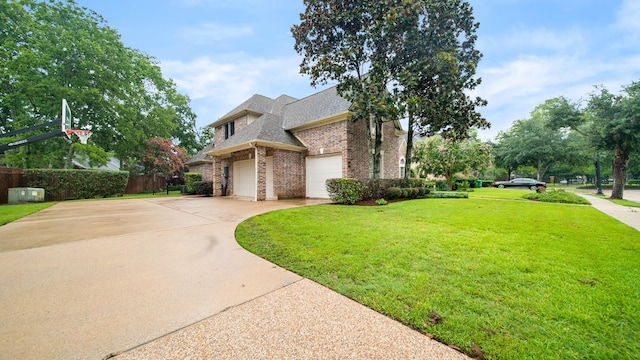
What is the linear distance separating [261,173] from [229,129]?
8.49 m

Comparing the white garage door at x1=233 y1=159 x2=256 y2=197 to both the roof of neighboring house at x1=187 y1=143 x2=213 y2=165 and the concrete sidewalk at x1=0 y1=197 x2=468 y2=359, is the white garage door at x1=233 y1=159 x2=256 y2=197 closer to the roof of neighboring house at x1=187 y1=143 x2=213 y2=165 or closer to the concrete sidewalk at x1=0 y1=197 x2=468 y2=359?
the roof of neighboring house at x1=187 y1=143 x2=213 y2=165

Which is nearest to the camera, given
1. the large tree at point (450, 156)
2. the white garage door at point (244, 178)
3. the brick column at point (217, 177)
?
the white garage door at point (244, 178)

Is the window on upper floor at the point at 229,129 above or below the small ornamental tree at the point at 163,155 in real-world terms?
above

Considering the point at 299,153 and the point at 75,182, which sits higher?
the point at 299,153

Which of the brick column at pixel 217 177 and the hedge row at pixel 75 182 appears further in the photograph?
the brick column at pixel 217 177

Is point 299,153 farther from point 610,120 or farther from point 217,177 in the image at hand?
point 610,120

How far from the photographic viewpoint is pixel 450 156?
653 inches

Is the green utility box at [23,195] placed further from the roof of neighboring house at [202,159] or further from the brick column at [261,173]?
the brick column at [261,173]

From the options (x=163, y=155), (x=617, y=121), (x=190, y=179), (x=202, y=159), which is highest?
(x=617, y=121)

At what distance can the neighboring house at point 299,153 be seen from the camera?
36.6 feet

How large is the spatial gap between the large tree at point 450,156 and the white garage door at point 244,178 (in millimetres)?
13286

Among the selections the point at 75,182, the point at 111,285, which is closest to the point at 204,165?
the point at 75,182

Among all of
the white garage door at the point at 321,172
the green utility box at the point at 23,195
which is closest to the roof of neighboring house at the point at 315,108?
the white garage door at the point at 321,172

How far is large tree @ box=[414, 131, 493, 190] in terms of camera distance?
16531mm
